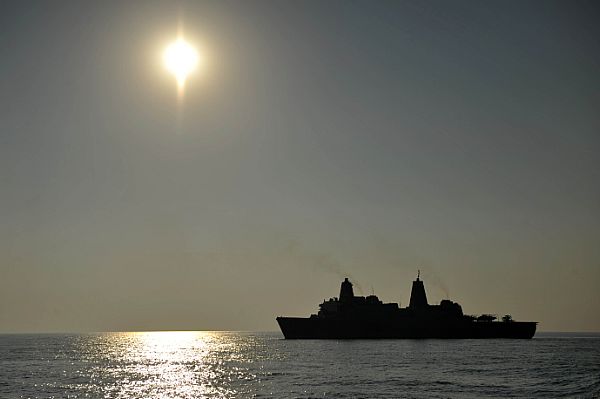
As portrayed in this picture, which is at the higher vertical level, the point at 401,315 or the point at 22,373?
the point at 401,315

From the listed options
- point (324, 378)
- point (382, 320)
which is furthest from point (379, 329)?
point (324, 378)

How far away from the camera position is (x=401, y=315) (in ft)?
360

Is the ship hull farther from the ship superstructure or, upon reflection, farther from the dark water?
the dark water

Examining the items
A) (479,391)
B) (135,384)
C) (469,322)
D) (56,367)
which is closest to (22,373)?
(56,367)

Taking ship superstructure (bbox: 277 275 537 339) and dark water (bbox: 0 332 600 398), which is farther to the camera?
ship superstructure (bbox: 277 275 537 339)

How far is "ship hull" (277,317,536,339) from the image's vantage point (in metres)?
109

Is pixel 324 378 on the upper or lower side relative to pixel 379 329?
lower

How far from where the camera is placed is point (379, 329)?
362ft

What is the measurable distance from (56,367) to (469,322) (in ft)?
235

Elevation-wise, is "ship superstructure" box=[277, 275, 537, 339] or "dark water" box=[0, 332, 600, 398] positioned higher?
"ship superstructure" box=[277, 275, 537, 339]

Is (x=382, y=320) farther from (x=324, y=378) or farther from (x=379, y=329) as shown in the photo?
(x=324, y=378)

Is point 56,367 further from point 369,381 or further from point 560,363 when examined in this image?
point 560,363

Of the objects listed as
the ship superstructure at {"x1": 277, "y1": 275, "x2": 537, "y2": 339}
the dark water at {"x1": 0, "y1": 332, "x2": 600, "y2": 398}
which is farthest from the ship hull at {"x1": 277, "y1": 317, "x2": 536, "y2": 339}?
the dark water at {"x1": 0, "y1": 332, "x2": 600, "y2": 398}

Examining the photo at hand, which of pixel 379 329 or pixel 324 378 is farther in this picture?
pixel 379 329
